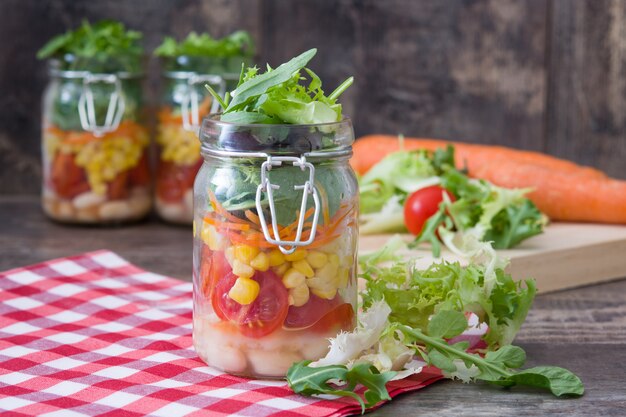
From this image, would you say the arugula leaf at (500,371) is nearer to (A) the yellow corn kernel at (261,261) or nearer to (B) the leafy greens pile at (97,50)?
(A) the yellow corn kernel at (261,261)

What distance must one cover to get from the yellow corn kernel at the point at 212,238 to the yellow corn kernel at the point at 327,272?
0.12 m

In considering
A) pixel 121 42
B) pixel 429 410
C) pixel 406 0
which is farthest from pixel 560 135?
pixel 429 410

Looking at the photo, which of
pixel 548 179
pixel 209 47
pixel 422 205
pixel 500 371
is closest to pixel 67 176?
pixel 209 47

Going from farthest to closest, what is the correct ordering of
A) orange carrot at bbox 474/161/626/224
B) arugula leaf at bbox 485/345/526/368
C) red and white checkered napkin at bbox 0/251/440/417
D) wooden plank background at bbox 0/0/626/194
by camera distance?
wooden plank background at bbox 0/0/626/194, orange carrot at bbox 474/161/626/224, arugula leaf at bbox 485/345/526/368, red and white checkered napkin at bbox 0/251/440/417

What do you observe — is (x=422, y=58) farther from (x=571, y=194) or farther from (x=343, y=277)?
(x=343, y=277)

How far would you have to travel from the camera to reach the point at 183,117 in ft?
7.25

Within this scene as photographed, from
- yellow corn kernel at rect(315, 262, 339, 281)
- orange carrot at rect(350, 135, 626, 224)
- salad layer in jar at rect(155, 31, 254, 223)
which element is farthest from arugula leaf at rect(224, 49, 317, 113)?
salad layer in jar at rect(155, 31, 254, 223)

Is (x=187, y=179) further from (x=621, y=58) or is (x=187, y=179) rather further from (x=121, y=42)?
(x=621, y=58)

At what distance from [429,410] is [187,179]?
46.7 inches

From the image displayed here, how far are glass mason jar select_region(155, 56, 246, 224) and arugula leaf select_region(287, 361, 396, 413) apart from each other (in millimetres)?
1118

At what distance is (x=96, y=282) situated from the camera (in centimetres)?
170

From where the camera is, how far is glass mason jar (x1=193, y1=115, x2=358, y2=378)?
3.85 feet

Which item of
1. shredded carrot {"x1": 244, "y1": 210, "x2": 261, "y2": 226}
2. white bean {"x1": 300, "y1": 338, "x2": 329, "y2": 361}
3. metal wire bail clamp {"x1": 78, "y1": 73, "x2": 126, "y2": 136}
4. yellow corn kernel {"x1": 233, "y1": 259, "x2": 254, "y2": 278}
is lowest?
white bean {"x1": 300, "y1": 338, "x2": 329, "y2": 361}

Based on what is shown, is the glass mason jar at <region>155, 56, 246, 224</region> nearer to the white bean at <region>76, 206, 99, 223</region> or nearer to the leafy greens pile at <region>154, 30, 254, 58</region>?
the leafy greens pile at <region>154, 30, 254, 58</region>
